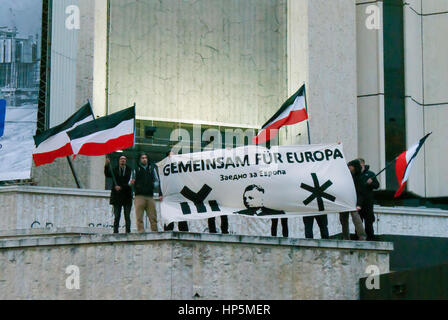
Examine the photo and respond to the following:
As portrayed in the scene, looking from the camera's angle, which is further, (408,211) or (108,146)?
(408,211)

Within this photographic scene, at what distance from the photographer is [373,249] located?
2314 cm

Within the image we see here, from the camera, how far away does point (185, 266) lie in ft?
70.9

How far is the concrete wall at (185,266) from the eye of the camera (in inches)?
851

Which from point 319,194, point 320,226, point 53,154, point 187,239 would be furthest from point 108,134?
point 320,226

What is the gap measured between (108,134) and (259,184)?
168 inches

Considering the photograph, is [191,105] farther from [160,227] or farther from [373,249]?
[373,249]

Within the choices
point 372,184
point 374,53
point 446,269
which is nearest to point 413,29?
point 374,53

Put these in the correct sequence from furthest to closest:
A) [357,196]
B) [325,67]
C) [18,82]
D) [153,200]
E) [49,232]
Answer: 1. [325,67]
2. [18,82]
3. [49,232]
4. [357,196]
5. [153,200]

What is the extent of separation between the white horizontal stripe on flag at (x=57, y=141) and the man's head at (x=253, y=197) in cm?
503

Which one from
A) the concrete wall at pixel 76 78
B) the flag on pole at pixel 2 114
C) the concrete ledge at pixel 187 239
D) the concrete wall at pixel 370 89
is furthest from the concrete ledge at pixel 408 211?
the flag on pole at pixel 2 114

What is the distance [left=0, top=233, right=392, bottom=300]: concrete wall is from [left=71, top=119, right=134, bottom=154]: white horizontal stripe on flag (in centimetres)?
379

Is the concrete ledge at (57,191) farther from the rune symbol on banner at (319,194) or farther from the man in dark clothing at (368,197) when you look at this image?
the man in dark clothing at (368,197)

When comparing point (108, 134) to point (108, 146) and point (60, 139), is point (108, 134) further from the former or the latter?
point (60, 139)

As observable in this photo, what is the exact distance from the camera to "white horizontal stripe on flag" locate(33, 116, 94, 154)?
26.2 meters
